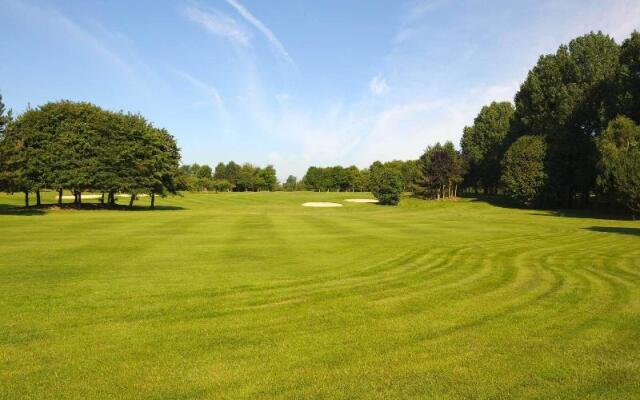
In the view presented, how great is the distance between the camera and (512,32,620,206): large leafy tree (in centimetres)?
6241

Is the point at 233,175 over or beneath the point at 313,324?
over

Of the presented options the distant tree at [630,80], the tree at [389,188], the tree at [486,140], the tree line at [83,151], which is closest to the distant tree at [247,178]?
the tree at [486,140]

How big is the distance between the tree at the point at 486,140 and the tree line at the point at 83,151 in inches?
2532

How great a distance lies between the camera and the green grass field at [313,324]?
655 centimetres

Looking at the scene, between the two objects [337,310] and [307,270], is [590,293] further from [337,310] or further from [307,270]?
[307,270]

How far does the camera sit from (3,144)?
4281cm

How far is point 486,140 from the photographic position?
325ft

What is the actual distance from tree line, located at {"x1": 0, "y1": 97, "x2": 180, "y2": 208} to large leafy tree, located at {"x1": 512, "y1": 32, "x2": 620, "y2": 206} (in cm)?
5822

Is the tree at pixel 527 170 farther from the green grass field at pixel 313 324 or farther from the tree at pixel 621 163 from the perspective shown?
the green grass field at pixel 313 324

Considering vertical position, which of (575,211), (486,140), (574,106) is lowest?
(575,211)

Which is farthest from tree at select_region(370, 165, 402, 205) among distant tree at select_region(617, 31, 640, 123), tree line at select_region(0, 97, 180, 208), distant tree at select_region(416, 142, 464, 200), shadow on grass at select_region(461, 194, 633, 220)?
tree line at select_region(0, 97, 180, 208)

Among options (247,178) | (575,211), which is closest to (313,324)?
(575,211)

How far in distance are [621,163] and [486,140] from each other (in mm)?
52869

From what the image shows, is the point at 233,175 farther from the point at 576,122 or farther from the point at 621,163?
the point at 621,163
